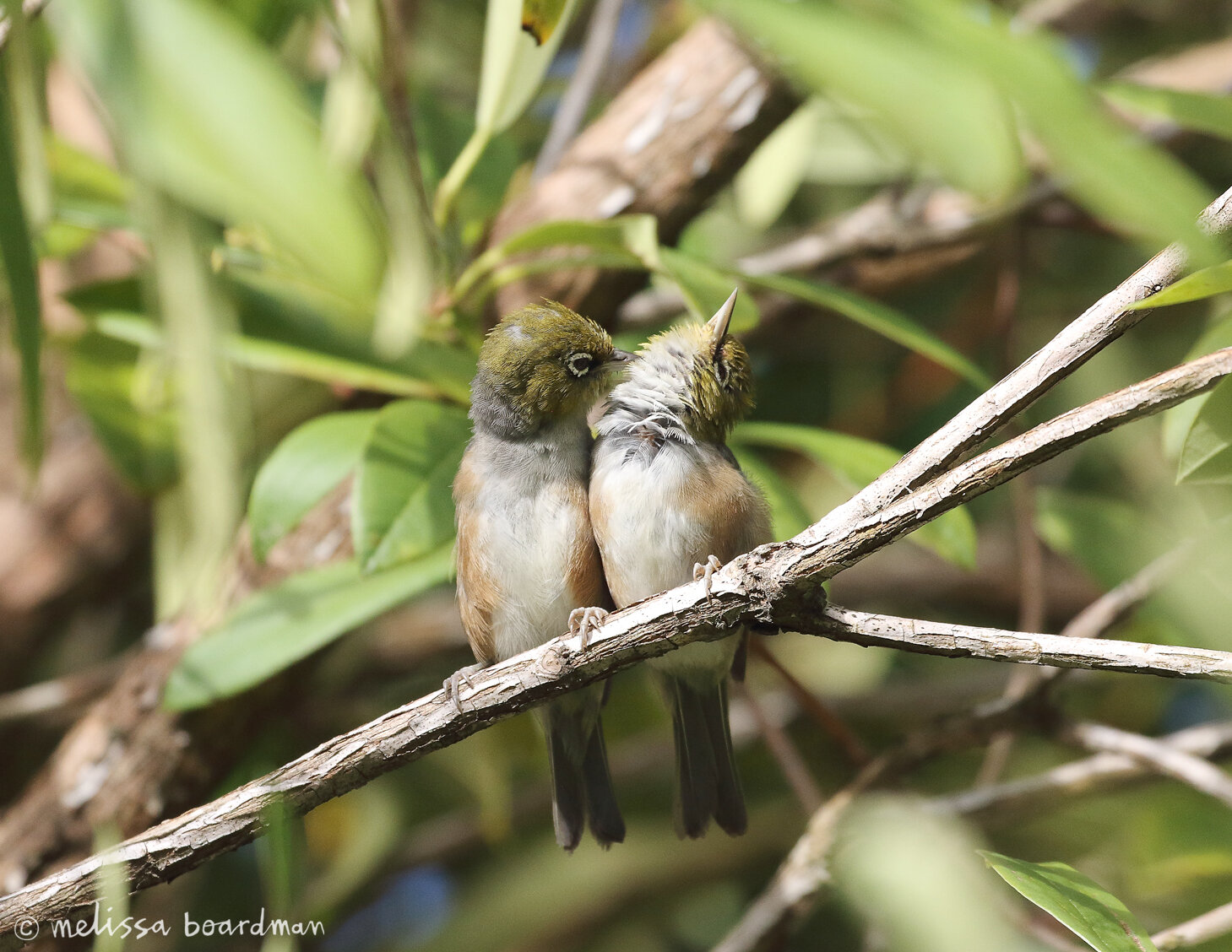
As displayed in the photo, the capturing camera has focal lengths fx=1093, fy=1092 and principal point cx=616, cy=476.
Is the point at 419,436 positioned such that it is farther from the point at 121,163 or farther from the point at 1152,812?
the point at 1152,812

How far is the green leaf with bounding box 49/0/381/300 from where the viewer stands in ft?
2.45

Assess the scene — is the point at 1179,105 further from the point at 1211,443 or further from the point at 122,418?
the point at 122,418

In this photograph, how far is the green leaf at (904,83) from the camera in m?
0.79

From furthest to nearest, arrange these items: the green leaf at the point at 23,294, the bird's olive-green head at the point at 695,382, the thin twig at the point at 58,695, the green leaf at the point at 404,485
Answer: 1. the thin twig at the point at 58,695
2. the bird's olive-green head at the point at 695,382
3. the green leaf at the point at 404,485
4. the green leaf at the point at 23,294

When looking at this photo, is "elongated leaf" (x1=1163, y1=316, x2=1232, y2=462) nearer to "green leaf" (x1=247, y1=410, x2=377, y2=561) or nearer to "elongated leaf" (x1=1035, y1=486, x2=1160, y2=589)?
"elongated leaf" (x1=1035, y1=486, x2=1160, y2=589)

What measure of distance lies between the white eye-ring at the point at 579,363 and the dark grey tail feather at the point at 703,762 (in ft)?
2.39

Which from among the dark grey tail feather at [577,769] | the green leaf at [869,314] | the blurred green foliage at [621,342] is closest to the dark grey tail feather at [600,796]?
the dark grey tail feather at [577,769]

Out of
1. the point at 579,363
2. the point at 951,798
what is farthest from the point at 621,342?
the point at 951,798

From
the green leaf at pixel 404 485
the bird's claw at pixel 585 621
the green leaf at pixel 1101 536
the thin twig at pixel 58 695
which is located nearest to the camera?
the bird's claw at pixel 585 621

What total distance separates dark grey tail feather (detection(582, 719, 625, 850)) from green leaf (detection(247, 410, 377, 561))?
806mm

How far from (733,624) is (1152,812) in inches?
79.8

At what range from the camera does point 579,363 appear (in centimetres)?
242

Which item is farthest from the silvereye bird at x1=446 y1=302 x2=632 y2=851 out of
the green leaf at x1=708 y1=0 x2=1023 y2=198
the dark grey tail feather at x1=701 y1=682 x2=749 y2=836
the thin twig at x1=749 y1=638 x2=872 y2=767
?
the green leaf at x1=708 y1=0 x2=1023 y2=198

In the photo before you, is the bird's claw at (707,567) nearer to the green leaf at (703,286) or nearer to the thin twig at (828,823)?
the green leaf at (703,286)
